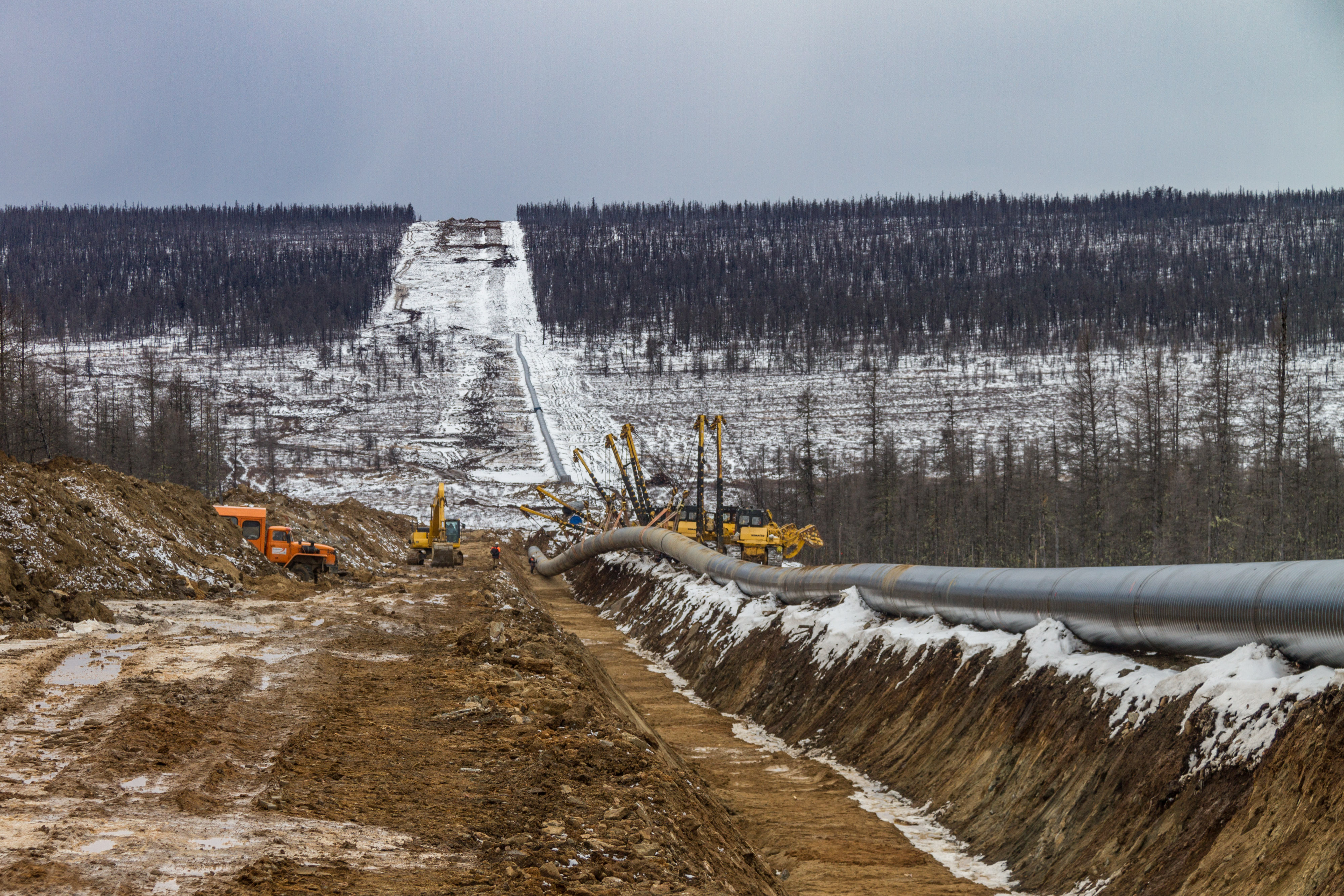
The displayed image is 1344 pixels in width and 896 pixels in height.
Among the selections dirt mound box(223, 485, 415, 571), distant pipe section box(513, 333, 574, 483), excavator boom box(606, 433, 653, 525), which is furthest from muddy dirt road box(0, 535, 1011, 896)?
distant pipe section box(513, 333, 574, 483)

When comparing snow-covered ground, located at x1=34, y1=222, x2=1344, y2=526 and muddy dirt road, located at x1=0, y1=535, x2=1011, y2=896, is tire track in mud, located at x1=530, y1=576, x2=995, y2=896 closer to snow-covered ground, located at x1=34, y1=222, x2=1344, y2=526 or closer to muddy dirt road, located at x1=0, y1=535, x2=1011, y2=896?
muddy dirt road, located at x1=0, y1=535, x2=1011, y2=896

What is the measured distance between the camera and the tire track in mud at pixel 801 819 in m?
10.9

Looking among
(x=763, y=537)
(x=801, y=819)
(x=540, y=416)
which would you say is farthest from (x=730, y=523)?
Answer: (x=540, y=416)

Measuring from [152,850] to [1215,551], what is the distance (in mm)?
64088

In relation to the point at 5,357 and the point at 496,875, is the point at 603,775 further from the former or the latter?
the point at 5,357

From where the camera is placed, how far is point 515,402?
157 m

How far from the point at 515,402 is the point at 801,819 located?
146 metres

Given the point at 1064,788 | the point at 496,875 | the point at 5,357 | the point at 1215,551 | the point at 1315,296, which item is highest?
the point at 1315,296

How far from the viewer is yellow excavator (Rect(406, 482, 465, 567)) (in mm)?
50812

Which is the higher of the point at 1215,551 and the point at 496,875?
the point at 496,875

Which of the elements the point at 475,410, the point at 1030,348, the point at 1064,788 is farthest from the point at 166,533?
the point at 1030,348

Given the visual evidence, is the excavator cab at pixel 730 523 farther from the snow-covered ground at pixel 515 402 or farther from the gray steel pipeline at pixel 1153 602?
the snow-covered ground at pixel 515 402

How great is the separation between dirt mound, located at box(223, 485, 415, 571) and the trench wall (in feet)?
92.9

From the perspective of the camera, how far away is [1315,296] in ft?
597
